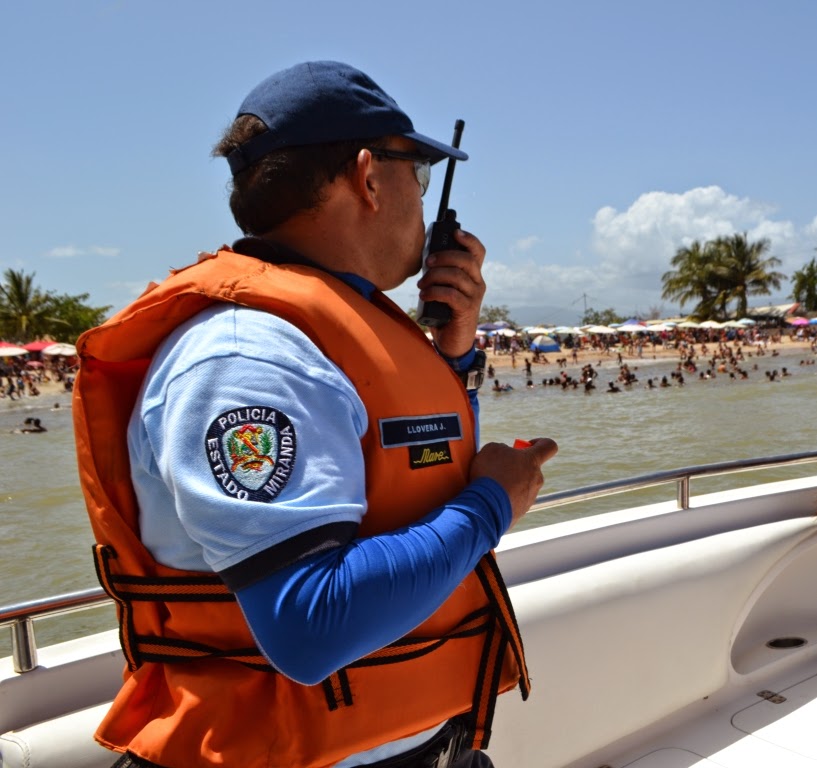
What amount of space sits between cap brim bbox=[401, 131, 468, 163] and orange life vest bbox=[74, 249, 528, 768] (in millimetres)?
240

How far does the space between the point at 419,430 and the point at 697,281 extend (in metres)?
64.1

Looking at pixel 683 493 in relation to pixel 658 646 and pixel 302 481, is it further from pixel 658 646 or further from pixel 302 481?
pixel 302 481

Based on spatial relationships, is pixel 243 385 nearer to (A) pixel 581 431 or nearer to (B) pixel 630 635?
(B) pixel 630 635

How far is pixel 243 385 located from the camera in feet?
3.02

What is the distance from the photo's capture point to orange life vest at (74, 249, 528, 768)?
1040mm

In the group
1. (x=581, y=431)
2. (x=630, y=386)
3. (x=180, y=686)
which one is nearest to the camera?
(x=180, y=686)

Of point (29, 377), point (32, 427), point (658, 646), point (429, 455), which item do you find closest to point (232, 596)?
point (429, 455)

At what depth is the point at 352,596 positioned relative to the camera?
3.02 feet

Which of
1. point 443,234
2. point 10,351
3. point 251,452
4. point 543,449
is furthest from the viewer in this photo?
point 10,351

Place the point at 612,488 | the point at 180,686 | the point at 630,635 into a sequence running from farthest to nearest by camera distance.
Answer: the point at 612,488 → the point at 630,635 → the point at 180,686

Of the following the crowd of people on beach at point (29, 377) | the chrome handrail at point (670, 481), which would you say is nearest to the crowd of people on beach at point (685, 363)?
the crowd of people on beach at point (29, 377)

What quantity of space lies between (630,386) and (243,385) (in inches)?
1451

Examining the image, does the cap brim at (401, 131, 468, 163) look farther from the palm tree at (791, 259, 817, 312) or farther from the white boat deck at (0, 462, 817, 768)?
the palm tree at (791, 259, 817, 312)

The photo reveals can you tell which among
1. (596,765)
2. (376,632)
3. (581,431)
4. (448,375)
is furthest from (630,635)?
(581,431)
